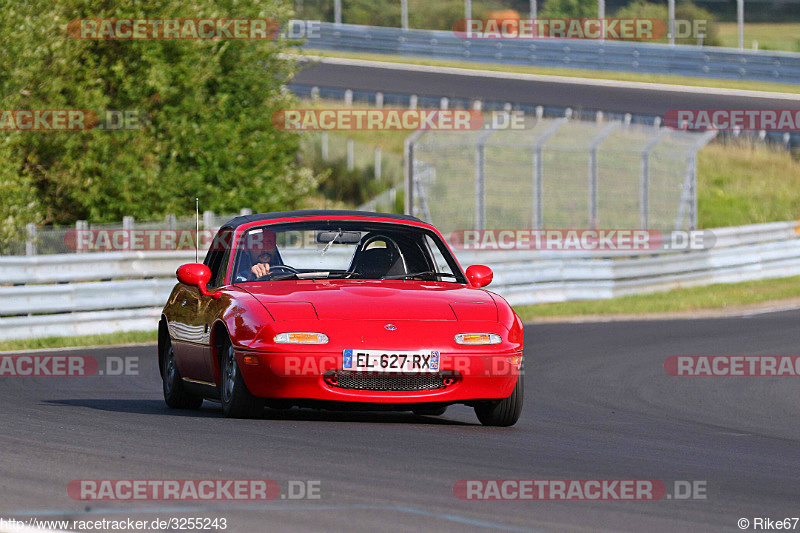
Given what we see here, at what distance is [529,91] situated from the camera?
4359 centimetres

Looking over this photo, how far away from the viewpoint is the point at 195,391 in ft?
33.2

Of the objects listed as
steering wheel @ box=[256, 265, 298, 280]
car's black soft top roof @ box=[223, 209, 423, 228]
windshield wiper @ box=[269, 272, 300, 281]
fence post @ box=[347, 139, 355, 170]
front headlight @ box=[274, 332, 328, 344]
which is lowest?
fence post @ box=[347, 139, 355, 170]

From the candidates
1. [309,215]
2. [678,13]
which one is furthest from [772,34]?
[309,215]

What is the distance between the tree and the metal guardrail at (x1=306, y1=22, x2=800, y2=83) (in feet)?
53.1

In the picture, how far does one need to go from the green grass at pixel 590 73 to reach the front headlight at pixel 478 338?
33347 mm

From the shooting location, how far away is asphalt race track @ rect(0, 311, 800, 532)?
5887 mm

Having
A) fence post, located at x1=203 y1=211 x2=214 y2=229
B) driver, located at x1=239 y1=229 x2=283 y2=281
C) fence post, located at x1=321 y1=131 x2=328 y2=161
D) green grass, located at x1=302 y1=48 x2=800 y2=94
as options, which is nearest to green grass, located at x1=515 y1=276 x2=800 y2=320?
fence post, located at x1=203 y1=211 x2=214 y2=229

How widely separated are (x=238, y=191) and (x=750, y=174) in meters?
17.8

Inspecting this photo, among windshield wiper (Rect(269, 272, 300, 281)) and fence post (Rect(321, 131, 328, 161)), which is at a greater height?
windshield wiper (Rect(269, 272, 300, 281))

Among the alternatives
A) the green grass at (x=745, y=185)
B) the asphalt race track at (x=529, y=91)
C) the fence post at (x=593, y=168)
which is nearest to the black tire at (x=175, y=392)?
the fence post at (x=593, y=168)

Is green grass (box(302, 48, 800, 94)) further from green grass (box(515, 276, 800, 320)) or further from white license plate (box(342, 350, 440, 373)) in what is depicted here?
white license plate (box(342, 350, 440, 373))

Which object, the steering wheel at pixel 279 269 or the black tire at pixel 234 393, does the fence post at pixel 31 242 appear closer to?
the steering wheel at pixel 279 269

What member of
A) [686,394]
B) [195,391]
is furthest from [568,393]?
[195,391]

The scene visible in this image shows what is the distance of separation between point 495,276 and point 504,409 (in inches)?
531
